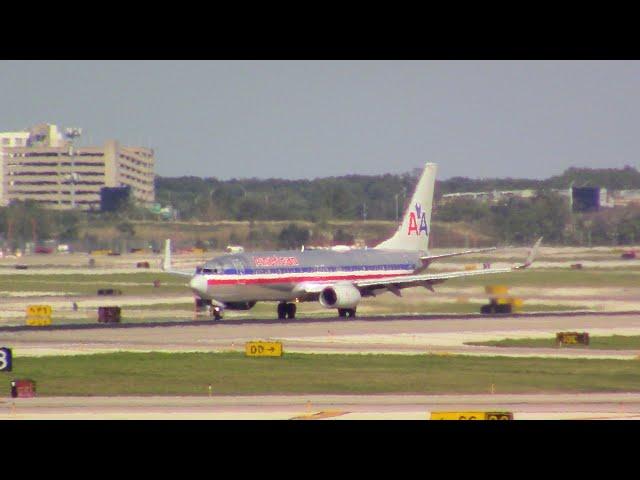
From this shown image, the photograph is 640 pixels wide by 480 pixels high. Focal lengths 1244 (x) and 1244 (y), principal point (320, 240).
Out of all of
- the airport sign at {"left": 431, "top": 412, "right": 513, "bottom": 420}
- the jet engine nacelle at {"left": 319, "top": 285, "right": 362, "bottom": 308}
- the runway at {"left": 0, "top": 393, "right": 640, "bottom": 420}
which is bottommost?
the runway at {"left": 0, "top": 393, "right": 640, "bottom": 420}

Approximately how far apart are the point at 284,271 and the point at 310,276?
6.44ft

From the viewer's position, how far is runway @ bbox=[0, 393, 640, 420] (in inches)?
1314

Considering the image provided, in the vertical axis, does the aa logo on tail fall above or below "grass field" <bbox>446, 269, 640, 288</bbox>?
above

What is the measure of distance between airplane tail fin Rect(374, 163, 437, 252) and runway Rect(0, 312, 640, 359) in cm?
884

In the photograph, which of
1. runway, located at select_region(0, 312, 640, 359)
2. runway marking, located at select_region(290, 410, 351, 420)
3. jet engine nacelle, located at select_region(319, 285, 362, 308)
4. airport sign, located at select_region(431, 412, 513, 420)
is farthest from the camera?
jet engine nacelle, located at select_region(319, 285, 362, 308)

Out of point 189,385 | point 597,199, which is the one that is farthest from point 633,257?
point 189,385

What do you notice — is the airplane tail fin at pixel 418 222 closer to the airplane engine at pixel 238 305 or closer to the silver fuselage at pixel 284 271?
the silver fuselage at pixel 284 271

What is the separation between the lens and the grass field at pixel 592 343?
59.1 meters

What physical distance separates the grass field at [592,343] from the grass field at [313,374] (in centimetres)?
731

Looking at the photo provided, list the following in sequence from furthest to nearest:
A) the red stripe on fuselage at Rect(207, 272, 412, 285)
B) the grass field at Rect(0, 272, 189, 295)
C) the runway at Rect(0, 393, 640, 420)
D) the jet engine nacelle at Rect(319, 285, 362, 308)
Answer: the grass field at Rect(0, 272, 189, 295) → the jet engine nacelle at Rect(319, 285, 362, 308) → the red stripe on fuselage at Rect(207, 272, 412, 285) → the runway at Rect(0, 393, 640, 420)

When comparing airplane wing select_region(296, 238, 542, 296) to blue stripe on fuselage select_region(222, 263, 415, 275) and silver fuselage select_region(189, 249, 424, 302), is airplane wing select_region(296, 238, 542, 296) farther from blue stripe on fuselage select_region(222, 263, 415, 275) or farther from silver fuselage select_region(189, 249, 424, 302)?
blue stripe on fuselage select_region(222, 263, 415, 275)

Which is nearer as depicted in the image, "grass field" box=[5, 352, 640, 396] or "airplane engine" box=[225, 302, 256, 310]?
"grass field" box=[5, 352, 640, 396]

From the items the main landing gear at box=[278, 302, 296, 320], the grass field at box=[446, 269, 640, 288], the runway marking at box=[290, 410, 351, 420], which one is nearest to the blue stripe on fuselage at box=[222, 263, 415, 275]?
the main landing gear at box=[278, 302, 296, 320]

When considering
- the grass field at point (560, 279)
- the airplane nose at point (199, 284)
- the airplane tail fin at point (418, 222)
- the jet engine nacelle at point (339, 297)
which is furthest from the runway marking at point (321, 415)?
the grass field at point (560, 279)
